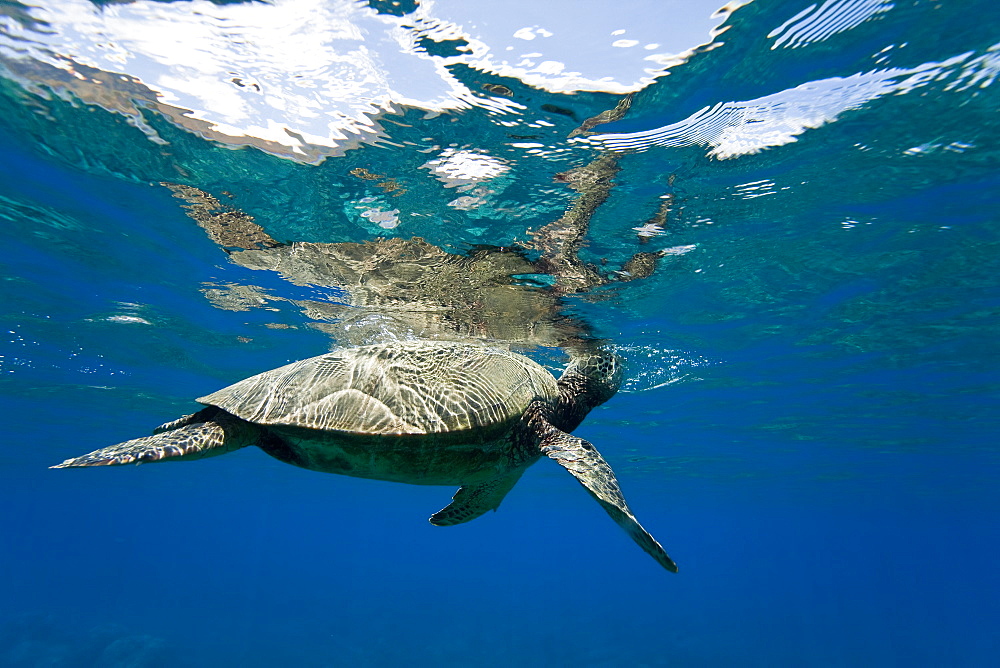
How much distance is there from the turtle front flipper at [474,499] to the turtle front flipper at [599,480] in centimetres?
143

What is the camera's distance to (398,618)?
142 feet

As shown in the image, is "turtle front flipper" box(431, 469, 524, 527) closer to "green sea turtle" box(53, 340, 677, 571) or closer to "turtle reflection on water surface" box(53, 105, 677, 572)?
"turtle reflection on water surface" box(53, 105, 677, 572)

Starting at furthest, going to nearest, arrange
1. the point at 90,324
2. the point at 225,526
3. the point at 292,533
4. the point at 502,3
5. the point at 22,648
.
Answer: the point at 292,533, the point at 225,526, the point at 22,648, the point at 90,324, the point at 502,3

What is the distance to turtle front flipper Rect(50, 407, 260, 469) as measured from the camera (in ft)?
13.4

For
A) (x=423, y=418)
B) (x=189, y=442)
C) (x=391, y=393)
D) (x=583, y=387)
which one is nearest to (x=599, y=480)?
(x=423, y=418)

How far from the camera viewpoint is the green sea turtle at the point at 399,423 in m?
4.37

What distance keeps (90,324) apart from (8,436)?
81.5ft

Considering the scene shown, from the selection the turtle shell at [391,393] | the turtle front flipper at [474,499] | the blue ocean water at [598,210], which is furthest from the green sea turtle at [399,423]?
the blue ocean water at [598,210]

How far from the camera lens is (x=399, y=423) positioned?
14.5 feet

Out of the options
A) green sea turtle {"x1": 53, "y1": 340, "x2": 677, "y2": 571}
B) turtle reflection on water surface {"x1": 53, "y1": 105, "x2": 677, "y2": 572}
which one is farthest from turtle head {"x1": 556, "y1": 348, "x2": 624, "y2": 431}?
Answer: green sea turtle {"x1": 53, "y1": 340, "x2": 677, "y2": 571}

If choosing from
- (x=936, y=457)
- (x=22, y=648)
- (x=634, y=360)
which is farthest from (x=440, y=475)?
(x=22, y=648)

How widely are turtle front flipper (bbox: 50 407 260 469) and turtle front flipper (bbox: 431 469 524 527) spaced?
294cm

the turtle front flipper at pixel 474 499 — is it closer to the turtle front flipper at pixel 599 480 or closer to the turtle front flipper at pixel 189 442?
the turtle front flipper at pixel 599 480

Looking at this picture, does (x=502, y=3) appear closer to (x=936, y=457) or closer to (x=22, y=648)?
(x=936, y=457)
